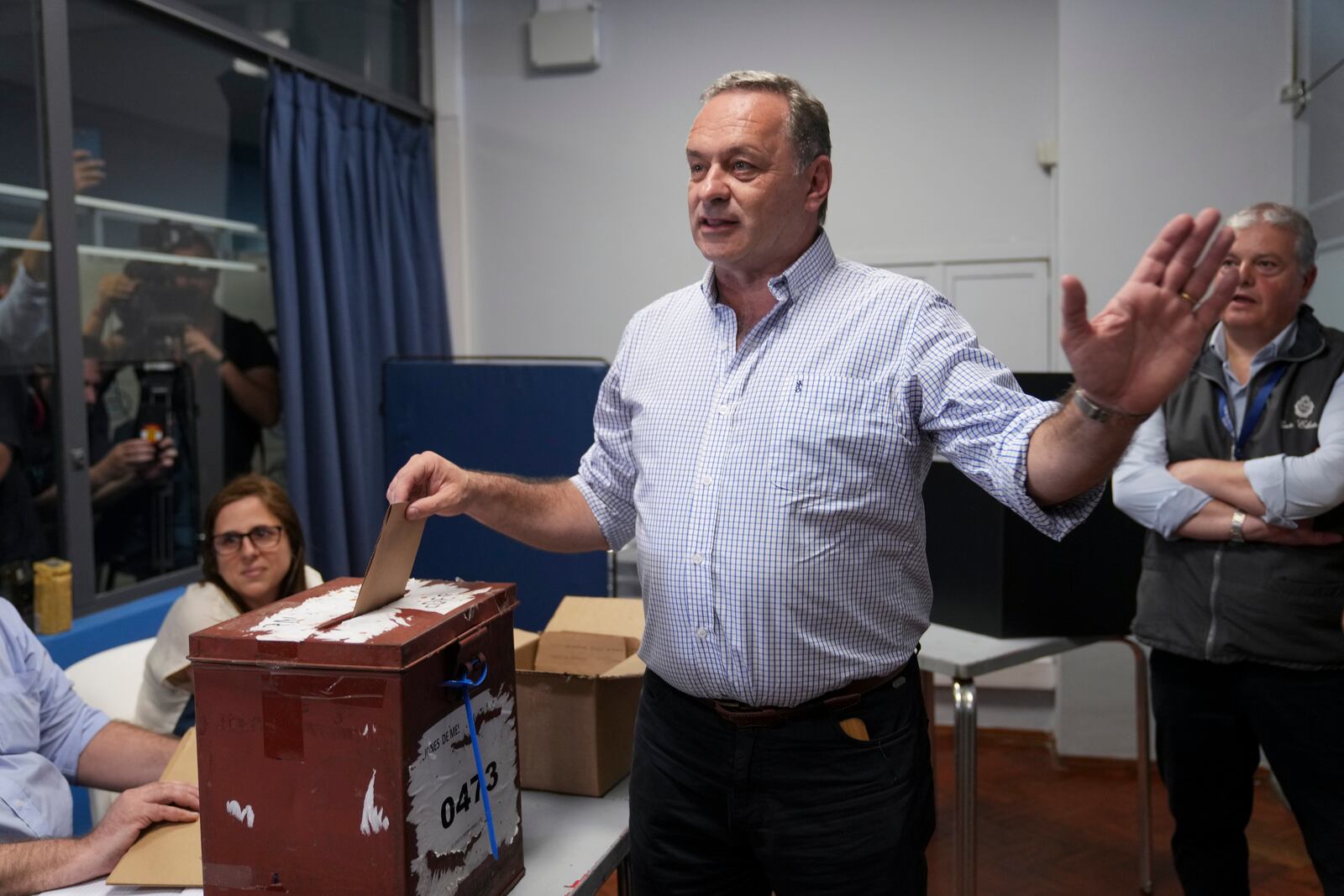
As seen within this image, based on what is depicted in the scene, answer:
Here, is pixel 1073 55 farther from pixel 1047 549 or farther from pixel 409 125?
pixel 409 125

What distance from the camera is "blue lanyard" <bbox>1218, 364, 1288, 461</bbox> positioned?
2.23 m

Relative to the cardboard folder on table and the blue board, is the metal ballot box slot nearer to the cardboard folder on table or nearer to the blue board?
the cardboard folder on table

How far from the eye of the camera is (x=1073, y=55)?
3662 mm

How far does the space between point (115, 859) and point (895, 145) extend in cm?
363

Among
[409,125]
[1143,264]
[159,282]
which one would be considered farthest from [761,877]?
[409,125]

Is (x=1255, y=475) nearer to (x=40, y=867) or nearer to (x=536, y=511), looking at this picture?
(x=536, y=511)

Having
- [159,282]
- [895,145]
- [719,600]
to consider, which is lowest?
[719,600]

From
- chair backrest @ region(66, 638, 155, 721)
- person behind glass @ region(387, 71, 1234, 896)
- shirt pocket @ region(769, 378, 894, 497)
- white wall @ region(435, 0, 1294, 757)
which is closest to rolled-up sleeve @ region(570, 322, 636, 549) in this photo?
person behind glass @ region(387, 71, 1234, 896)

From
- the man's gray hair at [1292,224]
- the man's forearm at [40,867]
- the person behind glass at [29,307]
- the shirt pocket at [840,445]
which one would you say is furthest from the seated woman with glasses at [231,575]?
the man's gray hair at [1292,224]

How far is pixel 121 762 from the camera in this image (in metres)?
1.80

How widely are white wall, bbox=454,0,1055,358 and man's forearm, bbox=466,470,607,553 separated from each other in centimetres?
279

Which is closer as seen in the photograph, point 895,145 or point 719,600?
point 719,600

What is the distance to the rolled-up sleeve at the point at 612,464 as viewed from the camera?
1737mm

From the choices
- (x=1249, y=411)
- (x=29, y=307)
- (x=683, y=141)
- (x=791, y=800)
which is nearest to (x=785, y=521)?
(x=791, y=800)
